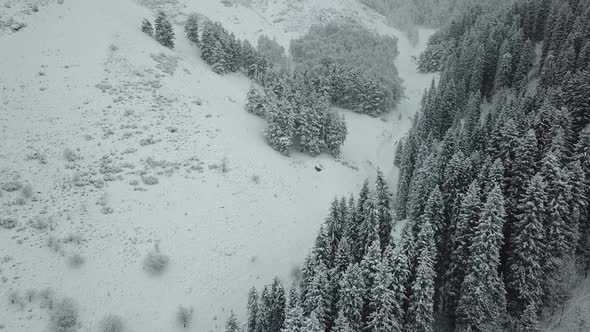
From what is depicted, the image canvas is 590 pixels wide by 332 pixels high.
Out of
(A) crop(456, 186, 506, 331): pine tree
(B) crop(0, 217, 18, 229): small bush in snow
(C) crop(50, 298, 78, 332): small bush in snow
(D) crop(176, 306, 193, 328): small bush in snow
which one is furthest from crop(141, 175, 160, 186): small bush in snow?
(A) crop(456, 186, 506, 331): pine tree

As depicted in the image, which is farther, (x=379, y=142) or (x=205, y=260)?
(x=379, y=142)

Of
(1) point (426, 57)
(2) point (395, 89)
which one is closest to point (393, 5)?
(1) point (426, 57)

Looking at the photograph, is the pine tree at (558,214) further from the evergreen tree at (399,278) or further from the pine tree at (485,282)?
the evergreen tree at (399,278)

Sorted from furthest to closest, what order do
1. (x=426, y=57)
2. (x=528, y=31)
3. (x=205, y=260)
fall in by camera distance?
(x=426, y=57) → (x=528, y=31) → (x=205, y=260)

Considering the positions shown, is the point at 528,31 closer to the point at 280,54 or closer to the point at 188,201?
the point at 280,54

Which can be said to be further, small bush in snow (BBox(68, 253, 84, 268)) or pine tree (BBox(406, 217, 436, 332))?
small bush in snow (BBox(68, 253, 84, 268))

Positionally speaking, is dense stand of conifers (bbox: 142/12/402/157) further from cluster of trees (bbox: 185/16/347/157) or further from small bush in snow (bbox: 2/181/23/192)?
small bush in snow (bbox: 2/181/23/192)

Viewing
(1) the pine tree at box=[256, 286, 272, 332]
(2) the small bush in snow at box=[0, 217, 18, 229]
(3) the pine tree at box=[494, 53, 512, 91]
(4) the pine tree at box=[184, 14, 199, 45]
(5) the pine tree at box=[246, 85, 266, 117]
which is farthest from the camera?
(4) the pine tree at box=[184, 14, 199, 45]
